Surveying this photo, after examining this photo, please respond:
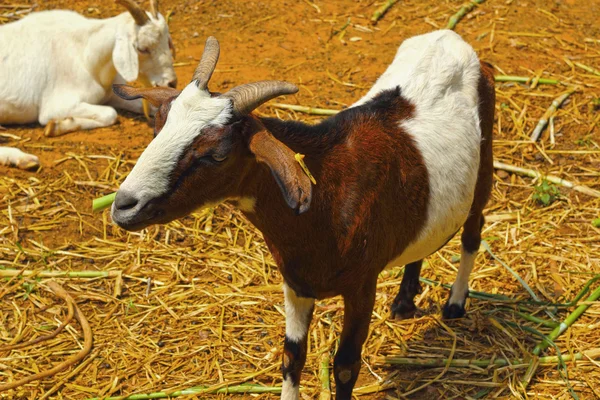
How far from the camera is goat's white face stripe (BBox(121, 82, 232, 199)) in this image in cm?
306

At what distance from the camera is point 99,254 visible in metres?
5.75

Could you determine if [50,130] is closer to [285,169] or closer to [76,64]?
[76,64]

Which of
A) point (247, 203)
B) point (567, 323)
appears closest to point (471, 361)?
point (567, 323)

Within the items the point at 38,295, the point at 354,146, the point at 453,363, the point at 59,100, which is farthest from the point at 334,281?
the point at 59,100

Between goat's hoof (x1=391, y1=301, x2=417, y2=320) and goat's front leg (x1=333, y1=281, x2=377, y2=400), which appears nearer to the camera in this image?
goat's front leg (x1=333, y1=281, x2=377, y2=400)

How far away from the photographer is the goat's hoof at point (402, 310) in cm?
506

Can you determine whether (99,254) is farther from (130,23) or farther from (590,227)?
(590,227)

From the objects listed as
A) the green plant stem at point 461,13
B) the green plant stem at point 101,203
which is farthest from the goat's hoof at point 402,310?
the green plant stem at point 461,13

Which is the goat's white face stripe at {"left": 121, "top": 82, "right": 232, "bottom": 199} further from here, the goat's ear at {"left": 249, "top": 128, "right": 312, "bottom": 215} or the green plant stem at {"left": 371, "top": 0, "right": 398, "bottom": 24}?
the green plant stem at {"left": 371, "top": 0, "right": 398, "bottom": 24}

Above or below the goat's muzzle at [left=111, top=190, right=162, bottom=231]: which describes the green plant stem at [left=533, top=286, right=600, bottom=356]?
below

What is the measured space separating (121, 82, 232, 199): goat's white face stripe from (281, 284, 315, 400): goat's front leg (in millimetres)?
1099

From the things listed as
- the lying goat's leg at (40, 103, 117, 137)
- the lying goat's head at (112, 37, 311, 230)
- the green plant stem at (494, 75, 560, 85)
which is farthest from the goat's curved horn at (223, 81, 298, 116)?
the green plant stem at (494, 75, 560, 85)

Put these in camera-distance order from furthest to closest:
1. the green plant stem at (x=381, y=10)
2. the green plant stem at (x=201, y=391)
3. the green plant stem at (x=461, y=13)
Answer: the green plant stem at (x=381, y=10) → the green plant stem at (x=461, y=13) → the green plant stem at (x=201, y=391)

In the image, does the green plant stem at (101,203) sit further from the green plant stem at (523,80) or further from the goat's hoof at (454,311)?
the green plant stem at (523,80)
